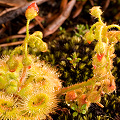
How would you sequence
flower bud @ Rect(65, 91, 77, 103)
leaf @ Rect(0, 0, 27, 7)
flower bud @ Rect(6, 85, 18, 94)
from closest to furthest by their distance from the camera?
flower bud @ Rect(6, 85, 18, 94) → flower bud @ Rect(65, 91, 77, 103) → leaf @ Rect(0, 0, 27, 7)

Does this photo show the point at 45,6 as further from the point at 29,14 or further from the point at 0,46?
the point at 29,14

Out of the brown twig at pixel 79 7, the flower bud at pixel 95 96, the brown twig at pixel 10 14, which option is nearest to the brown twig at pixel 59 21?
the brown twig at pixel 79 7

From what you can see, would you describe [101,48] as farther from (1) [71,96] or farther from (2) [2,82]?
(2) [2,82]

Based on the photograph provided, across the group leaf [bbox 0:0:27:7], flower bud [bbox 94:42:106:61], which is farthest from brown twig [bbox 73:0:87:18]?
flower bud [bbox 94:42:106:61]

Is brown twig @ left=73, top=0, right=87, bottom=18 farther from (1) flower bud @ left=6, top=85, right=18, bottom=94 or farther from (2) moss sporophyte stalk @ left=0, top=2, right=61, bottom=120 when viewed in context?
(1) flower bud @ left=6, top=85, right=18, bottom=94

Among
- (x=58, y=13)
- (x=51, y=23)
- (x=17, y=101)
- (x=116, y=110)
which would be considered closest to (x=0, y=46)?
(x=51, y=23)
